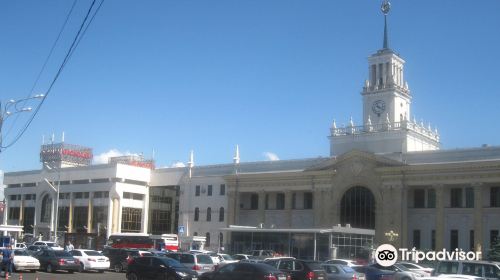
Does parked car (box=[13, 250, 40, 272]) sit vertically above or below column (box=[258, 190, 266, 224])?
Answer: below

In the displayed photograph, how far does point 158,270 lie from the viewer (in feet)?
93.2

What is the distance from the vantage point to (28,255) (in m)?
37.9

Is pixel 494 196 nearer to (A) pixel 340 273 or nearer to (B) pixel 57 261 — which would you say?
(A) pixel 340 273

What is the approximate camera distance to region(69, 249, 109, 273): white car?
1554 inches

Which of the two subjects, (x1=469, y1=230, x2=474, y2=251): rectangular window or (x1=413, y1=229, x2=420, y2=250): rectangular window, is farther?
(x1=413, y1=229, x2=420, y2=250): rectangular window

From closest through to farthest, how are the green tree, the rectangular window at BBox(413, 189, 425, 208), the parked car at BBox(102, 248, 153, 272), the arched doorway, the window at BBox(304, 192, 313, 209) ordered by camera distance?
1. the parked car at BBox(102, 248, 153, 272)
2. the green tree
3. the rectangular window at BBox(413, 189, 425, 208)
4. the arched doorway
5. the window at BBox(304, 192, 313, 209)

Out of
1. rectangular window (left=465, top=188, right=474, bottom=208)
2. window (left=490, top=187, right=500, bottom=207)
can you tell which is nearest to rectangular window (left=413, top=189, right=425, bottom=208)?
rectangular window (left=465, top=188, right=474, bottom=208)

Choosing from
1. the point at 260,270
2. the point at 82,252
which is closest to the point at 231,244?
the point at 82,252

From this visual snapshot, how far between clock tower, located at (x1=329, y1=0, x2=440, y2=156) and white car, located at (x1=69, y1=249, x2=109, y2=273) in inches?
1224

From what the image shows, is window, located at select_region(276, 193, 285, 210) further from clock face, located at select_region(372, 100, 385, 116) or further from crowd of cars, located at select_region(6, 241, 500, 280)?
crowd of cars, located at select_region(6, 241, 500, 280)

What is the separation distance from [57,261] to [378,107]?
41659 mm

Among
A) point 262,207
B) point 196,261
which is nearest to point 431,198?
point 262,207

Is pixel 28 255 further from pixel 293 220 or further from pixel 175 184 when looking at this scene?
pixel 175 184

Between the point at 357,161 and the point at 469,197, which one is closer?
the point at 469,197
